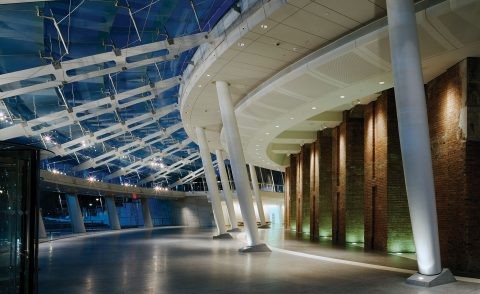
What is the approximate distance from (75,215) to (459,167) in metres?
31.9

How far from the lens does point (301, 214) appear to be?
34469 mm

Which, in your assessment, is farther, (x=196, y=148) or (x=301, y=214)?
(x=196, y=148)

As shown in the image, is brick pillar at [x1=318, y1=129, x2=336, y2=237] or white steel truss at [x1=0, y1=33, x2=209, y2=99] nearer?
white steel truss at [x1=0, y1=33, x2=209, y2=99]

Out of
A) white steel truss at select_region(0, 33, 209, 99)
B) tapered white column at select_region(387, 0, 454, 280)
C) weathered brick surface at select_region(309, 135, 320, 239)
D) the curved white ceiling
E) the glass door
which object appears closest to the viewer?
the glass door

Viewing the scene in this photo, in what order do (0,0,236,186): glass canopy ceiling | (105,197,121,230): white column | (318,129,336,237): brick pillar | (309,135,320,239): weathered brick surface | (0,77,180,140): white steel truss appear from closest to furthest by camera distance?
(0,0,236,186): glass canopy ceiling
(0,77,180,140): white steel truss
(318,129,336,237): brick pillar
(309,135,320,239): weathered brick surface
(105,197,121,230): white column

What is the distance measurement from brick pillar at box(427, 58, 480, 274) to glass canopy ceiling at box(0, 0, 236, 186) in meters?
7.24

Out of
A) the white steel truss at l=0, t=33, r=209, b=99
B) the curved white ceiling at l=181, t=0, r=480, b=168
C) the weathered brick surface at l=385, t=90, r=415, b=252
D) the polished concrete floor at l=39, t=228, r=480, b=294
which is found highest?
the white steel truss at l=0, t=33, r=209, b=99

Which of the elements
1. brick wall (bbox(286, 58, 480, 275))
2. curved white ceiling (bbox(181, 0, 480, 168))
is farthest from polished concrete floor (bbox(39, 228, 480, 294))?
curved white ceiling (bbox(181, 0, 480, 168))

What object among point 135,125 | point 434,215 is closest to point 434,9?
point 434,215

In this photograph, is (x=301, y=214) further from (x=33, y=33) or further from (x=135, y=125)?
(x=33, y=33)

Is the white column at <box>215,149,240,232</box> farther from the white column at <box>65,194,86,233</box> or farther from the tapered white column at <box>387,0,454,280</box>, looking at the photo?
the tapered white column at <box>387,0,454,280</box>

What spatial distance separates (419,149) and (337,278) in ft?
11.5

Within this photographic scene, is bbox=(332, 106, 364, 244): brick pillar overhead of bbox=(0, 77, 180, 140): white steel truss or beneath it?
beneath

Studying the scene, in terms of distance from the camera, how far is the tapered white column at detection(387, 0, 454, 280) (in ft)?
32.5
